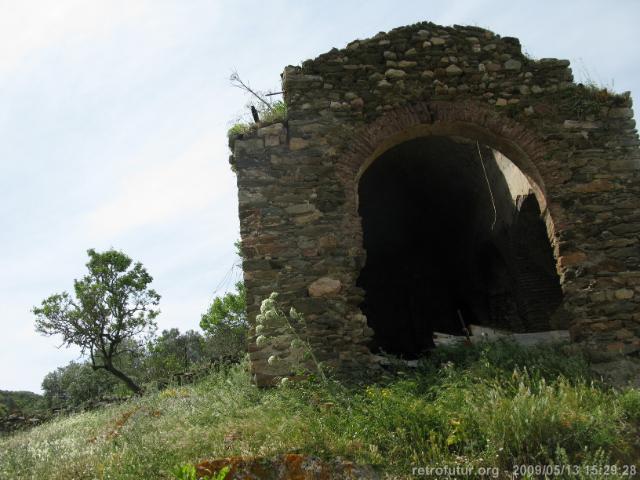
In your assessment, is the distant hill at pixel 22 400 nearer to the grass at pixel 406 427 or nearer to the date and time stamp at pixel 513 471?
the grass at pixel 406 427

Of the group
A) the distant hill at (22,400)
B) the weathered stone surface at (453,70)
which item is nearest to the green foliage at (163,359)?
the distant hill at (22,400)

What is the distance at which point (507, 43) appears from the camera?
733cm

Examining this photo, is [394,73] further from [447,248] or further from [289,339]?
[447,248]

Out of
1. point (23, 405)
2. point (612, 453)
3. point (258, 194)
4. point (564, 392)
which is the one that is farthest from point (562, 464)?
point (23, 405)

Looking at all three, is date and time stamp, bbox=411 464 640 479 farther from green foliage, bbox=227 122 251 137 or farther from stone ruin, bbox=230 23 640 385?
green foliage, bbox=227 122 251 137

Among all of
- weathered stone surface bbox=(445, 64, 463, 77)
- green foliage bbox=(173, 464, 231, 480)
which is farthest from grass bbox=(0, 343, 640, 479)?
weathered stone surface bbox=(445, 64, 463, 77)

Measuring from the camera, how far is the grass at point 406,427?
4.00 m

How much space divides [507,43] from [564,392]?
483 cm

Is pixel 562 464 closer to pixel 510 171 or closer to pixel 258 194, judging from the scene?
pixel 258 194

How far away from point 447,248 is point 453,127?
5511mm

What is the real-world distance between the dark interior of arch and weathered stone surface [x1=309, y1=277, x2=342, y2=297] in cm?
385

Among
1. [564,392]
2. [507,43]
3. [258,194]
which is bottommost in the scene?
[564,392]

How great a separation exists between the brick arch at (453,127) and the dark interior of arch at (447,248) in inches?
58.4

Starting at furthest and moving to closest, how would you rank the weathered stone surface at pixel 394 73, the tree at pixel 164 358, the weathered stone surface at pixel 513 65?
the tree at pixel 164 358, the weathered stone surface at pixel 513 65, the weathered stone surface at pixel 394 73
